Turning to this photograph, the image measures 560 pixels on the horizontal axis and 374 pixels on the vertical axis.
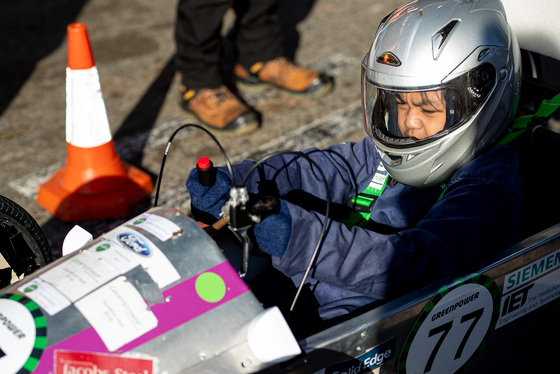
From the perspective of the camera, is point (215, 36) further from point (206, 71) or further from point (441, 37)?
point (441, 37)

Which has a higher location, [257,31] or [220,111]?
[257,31]

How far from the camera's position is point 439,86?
6.81ft

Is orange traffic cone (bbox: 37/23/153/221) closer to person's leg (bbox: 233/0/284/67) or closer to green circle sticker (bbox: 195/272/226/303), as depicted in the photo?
person's leg (bbox: 233/0/284/67)

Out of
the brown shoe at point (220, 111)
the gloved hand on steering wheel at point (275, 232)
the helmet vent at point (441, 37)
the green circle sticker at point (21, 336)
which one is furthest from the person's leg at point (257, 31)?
the green circle sticker at point (21, 336)

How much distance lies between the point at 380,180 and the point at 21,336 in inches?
57.4

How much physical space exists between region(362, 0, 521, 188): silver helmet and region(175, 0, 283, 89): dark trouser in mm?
2122

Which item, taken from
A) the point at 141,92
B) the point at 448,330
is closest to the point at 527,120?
the point at 448,330

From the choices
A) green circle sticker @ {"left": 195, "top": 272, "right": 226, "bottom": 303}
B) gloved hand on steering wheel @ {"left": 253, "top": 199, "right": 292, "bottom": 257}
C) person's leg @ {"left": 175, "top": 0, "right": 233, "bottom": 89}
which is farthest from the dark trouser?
green circle sticker @ {"left": 195, "top": 272, "right": 226, "bottom": 303}

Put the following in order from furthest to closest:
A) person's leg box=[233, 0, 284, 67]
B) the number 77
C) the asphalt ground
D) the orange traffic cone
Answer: person's leg box=[233, 0, 284, 67]
the asphalt ground
the orange traffic cone
the number 77

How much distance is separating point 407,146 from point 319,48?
11.5 feet

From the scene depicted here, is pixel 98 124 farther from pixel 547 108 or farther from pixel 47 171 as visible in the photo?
pixel 547 108

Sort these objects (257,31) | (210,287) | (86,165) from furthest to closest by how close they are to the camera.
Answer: (257,31)
(86,165)
(210,287)

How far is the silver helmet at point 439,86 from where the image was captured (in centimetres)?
209

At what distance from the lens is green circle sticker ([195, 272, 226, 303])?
163 cm
